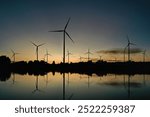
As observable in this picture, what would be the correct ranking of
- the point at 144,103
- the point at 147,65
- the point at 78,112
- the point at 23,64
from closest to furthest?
the point at 78,112 → the point at 144,103 → the point at 147,65 → the point at 23,64

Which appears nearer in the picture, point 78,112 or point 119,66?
point 78,112

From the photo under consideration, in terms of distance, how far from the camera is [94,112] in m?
16.0

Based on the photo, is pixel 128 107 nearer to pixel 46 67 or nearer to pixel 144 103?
pixel 144 103

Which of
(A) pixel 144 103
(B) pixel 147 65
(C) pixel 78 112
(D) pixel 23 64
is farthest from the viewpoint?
(D) pixel 23 64

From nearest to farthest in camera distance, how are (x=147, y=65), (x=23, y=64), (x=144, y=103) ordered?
(x=144, y=103)
(x=147, y=65)
(x=23, y=64)

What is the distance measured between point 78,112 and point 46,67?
152 m

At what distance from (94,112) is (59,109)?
1706 millimetres

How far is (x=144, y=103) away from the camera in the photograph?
672 inches

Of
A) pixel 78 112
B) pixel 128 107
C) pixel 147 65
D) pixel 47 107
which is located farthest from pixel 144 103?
pixel 147 65

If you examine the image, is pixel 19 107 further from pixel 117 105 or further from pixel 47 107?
pixel 117 105

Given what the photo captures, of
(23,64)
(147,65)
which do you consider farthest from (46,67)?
(147,65)

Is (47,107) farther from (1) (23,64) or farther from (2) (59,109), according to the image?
(1) (23,64)

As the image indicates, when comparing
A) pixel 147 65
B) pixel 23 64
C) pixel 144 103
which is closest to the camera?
pixel 144 103

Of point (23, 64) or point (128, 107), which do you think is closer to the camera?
point (128, 107)
